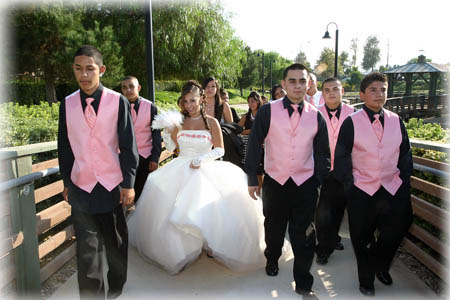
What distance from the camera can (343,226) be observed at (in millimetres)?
5445

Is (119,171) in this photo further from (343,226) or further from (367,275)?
(343,226)

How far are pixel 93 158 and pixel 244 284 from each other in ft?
6.22

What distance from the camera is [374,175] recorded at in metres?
3.27

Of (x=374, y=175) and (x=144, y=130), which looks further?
(x=144, y=130)

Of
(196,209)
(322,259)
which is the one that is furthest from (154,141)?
(322,259)

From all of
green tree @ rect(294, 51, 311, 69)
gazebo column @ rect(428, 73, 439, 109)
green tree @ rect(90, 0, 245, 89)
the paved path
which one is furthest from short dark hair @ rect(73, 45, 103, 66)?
green tree @ rect(294, 51, 311, 69)

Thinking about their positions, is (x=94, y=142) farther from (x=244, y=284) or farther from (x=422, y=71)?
(x=422, y=71)

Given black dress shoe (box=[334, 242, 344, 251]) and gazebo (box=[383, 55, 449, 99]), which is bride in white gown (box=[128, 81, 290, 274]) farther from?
gazebo (box=[383, 55, 449, 99])

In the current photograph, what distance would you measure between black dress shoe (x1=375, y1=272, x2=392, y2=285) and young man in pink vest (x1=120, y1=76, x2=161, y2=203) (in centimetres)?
299

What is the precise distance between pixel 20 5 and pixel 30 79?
11388 millimetres

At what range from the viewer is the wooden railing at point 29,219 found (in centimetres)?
283

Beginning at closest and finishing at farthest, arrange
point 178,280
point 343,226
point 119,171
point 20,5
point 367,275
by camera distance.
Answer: point 119,171 → point 367,275 → point 178,280 → point 343,226 → point 20,5

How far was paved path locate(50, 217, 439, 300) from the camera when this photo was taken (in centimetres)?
340

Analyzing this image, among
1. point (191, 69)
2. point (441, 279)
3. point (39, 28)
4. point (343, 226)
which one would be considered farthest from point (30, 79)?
point (441, 279)
